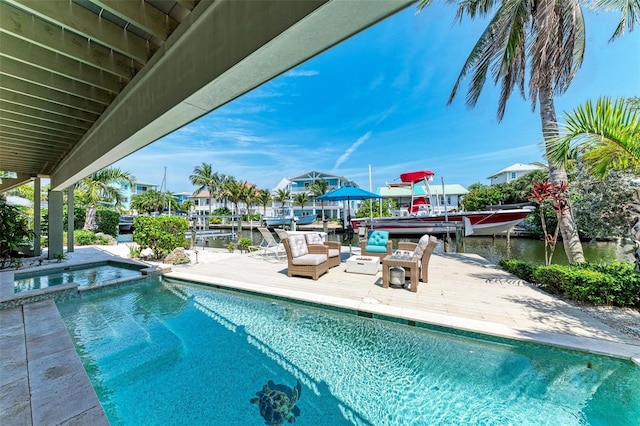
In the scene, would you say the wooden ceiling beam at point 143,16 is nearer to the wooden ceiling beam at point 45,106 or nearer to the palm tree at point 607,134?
the wooden ceiling beam at point 45,106

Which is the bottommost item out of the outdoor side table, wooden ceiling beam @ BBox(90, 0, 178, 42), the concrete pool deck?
the concrete pool deck

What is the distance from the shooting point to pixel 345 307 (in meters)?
4.27

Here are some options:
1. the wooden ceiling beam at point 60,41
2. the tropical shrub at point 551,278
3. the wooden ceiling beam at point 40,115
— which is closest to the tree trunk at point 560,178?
the tropical shrub at point 551,278

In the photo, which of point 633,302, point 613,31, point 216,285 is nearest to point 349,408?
point 216,285

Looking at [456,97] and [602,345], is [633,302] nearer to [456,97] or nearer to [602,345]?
[602,345]

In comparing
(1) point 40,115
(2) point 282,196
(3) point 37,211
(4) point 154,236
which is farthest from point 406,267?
(2) point 282,196

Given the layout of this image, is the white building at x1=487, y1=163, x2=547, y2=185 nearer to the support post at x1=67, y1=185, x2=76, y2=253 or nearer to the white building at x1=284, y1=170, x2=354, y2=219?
the white building at x1=284, y1=170, x2=354, y2=219

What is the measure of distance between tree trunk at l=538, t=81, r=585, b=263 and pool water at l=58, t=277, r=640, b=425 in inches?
163

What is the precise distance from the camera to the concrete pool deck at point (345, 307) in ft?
7.27

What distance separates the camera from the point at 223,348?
11.1 ft

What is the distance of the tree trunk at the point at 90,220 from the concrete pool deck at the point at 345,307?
11977mm

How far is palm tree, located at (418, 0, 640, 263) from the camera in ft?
19.3

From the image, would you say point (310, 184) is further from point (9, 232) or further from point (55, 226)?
point (9, 232)

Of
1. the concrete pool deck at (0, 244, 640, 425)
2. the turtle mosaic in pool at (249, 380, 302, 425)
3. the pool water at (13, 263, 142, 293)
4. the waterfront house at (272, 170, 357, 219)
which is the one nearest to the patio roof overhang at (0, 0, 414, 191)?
the concrete pool deck at (0, 244, 640, 425)
